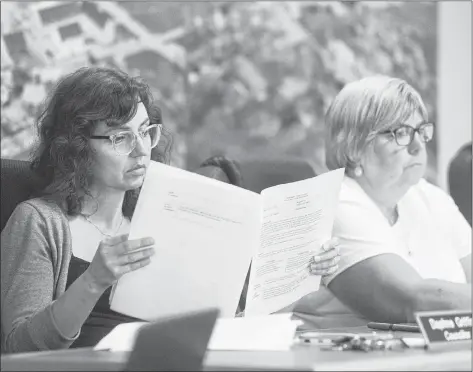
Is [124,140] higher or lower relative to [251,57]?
higher

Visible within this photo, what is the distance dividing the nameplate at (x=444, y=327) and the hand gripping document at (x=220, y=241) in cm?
36

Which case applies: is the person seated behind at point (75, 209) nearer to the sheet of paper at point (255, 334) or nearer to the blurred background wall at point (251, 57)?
the sheet of paper at point (255, 334)

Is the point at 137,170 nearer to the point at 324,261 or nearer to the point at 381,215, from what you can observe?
the point at 324,261

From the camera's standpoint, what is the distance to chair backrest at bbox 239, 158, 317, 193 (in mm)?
2076

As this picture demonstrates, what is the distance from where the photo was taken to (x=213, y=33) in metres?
3.01

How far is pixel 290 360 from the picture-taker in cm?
100

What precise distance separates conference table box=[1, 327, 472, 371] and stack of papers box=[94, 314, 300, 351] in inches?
1.3

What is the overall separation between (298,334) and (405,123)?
77 cm

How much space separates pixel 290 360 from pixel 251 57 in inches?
87.4

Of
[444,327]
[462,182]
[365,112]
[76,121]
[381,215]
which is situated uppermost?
[76,121]

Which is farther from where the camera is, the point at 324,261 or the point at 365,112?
the point at 365,112

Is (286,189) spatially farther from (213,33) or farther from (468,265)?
(213,33)

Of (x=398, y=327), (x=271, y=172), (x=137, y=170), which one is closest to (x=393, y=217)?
(x=271, y=172)

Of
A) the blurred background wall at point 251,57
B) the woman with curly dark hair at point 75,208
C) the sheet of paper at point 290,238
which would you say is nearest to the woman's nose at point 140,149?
the woman with curly dark hair at point 75,208
